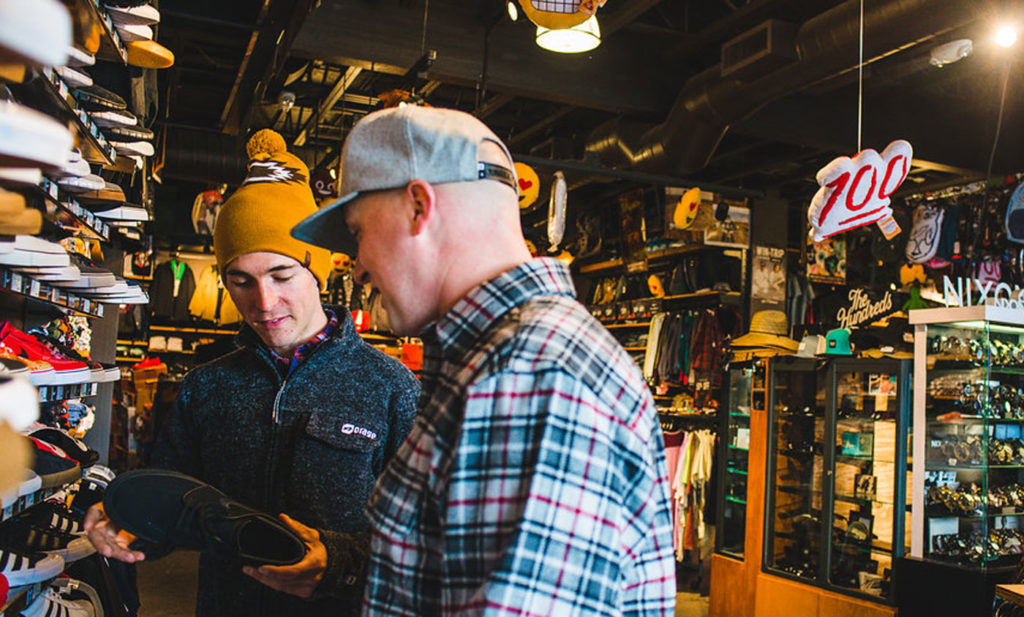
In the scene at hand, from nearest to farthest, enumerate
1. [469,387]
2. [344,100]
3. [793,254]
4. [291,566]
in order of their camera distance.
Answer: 1. [469,387]
2. [291,566]
3. [344,100]
4. [793,254]

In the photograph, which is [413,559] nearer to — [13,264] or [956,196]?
[13,264]

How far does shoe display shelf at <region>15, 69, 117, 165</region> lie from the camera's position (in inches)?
66.7

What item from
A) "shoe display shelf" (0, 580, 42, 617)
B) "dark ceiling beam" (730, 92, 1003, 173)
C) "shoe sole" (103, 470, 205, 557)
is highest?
"dark ceiling beam" (730, 92, 1003, 173)

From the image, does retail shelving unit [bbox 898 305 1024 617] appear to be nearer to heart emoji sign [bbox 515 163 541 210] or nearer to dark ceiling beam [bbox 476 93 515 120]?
heart emoji sign [bbox 515 163 541 210]

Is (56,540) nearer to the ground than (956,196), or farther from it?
nearer to the ground

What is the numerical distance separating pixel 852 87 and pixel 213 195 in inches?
213

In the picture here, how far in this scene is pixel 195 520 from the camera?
4.51ft

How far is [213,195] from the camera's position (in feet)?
23.4

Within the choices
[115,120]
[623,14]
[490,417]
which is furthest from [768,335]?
[490,417]

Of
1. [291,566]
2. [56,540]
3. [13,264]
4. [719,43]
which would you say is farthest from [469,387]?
[719,43]

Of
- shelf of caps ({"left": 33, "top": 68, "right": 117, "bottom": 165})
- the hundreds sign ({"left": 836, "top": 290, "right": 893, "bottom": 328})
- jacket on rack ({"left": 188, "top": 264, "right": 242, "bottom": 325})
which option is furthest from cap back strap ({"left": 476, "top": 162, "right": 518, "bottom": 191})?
jacket on rack ({"left": 188, "top": 264, "right": 242, "bottom": 325})

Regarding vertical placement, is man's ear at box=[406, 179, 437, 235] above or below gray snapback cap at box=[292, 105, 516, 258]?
below

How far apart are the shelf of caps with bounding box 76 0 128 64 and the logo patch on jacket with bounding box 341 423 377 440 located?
1090 mm

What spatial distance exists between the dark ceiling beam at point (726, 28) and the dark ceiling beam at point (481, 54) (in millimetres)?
269
